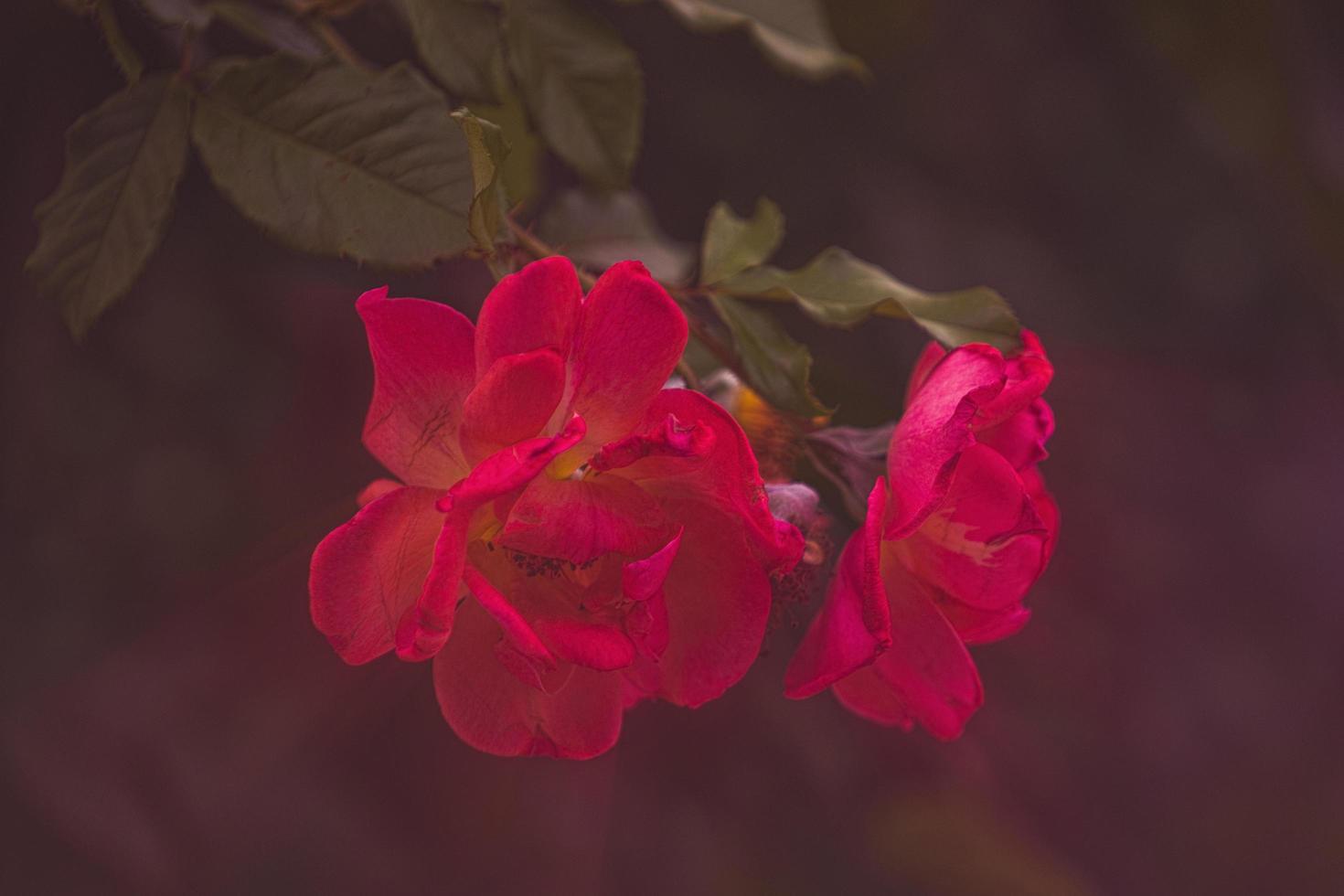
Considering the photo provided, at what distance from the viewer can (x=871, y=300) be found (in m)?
0.33

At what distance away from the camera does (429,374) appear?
0.85 ft

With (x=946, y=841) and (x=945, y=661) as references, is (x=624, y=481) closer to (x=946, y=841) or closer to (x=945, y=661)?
(x=945, y=661)

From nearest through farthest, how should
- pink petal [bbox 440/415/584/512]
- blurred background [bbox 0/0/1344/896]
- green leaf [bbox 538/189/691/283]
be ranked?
pink petal [bbox 440/415/584/512]
green leaf [bbox 538/189/691/283]
blurred background [bbox 0/0/1344/896]

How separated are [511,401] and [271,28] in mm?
189

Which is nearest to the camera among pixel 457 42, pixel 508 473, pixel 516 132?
pixel 508 473

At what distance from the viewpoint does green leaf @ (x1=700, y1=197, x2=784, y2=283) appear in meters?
0.35

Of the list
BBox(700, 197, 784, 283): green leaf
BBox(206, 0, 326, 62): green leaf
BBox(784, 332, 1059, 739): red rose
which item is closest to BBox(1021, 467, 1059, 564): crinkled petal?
BBox(784, 332, 1059, 739): red rose

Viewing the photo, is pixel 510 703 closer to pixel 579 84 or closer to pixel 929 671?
pixel 929 671

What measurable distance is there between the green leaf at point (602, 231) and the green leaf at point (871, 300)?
12 cm

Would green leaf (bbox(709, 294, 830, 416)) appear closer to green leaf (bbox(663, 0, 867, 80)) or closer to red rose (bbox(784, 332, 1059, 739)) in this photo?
red rose (bbox(784, 332, 1059, 739))

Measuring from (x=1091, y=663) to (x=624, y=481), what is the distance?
80 cm

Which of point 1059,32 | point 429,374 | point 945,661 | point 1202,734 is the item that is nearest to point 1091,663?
point 1202,734

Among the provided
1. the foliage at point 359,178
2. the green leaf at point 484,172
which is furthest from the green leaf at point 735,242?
the green leaf at point 484,172

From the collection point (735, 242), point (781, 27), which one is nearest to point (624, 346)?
point (735, 242)
